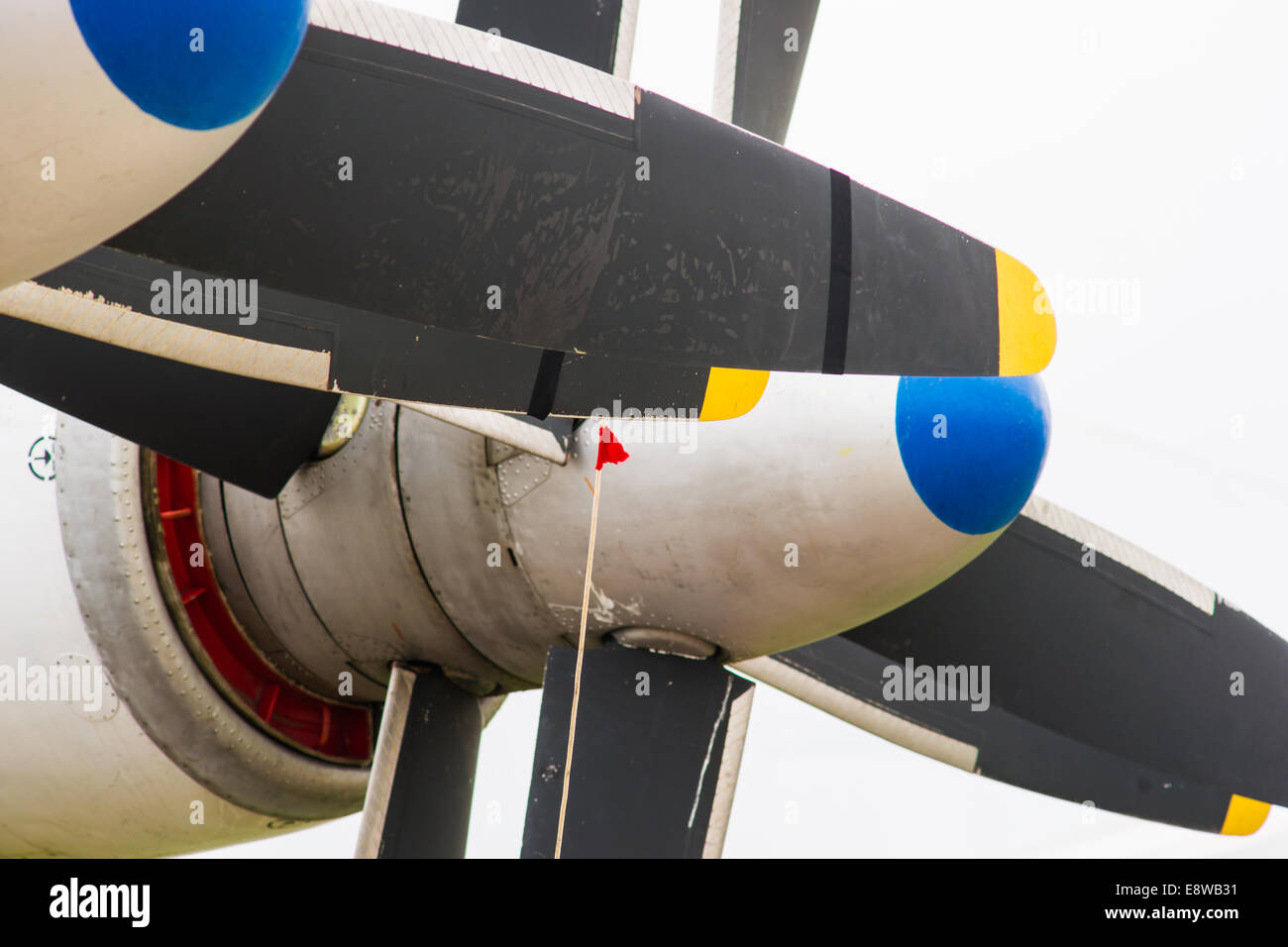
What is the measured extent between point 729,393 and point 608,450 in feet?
1.11

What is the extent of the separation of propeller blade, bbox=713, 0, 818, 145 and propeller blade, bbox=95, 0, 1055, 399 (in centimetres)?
124

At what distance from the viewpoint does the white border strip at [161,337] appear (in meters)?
1.74

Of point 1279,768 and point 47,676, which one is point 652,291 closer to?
point 47,676

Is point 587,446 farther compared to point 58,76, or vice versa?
point 587,446

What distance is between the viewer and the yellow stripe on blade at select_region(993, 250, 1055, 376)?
6.84ft

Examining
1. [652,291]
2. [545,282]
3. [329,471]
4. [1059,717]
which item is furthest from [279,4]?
[1059,717]

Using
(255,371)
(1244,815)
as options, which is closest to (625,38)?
(255,371)

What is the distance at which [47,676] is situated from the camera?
3148 mm

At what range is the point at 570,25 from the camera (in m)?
2.56

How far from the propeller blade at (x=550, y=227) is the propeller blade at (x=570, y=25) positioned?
0.81m

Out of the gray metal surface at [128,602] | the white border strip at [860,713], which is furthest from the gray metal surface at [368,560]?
the white border strip at [860,713]

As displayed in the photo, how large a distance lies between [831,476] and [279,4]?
5.00ft

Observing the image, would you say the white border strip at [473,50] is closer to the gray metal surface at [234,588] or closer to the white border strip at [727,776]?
the white border strip at [727,776]

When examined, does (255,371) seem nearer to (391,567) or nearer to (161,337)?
(161,337)
